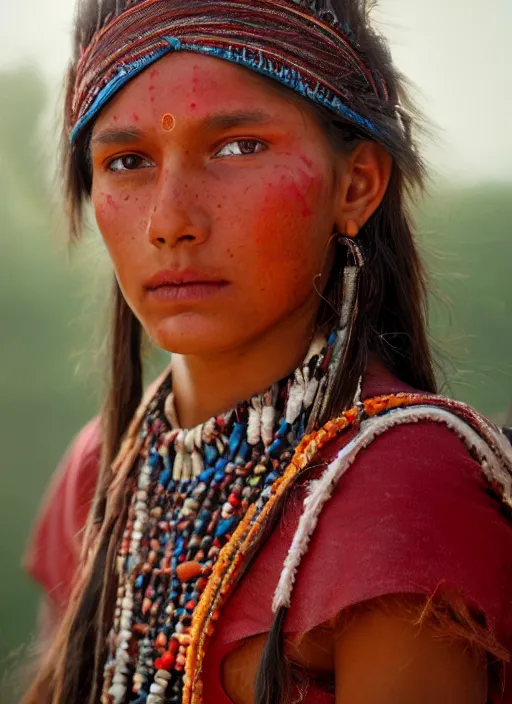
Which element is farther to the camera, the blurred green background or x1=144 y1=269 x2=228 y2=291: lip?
the blurred green background

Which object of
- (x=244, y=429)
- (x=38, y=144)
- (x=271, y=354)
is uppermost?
(x=38, y=144)

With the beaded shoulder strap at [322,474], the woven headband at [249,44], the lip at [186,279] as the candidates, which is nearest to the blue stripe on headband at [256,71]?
the woven headband at [249,44]

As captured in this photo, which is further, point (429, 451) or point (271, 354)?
point (271, 354)

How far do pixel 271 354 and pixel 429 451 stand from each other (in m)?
0.39

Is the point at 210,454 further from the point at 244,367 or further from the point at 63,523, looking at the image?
the point at 63,523

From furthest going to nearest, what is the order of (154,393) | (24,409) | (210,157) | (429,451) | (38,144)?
(24,409), (38,144), (154,393), (210,157), (429,451)

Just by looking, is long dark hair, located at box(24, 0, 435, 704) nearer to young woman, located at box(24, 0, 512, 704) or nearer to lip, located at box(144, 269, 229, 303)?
young woman, located at box(24, 0, 512, 704)

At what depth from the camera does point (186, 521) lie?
1520mm

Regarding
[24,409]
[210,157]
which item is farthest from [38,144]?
[210,157]

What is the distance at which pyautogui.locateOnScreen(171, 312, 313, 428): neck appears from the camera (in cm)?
155

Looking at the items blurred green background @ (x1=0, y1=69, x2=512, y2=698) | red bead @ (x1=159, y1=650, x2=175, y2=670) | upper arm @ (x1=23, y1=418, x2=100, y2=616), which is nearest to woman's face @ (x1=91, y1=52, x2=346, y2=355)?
red bead @ (x1=159, y1=650, x2=175, y2=670)

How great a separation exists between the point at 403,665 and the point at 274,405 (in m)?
0.53

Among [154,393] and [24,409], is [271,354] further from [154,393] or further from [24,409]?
[24,409]

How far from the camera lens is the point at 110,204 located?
155cm
